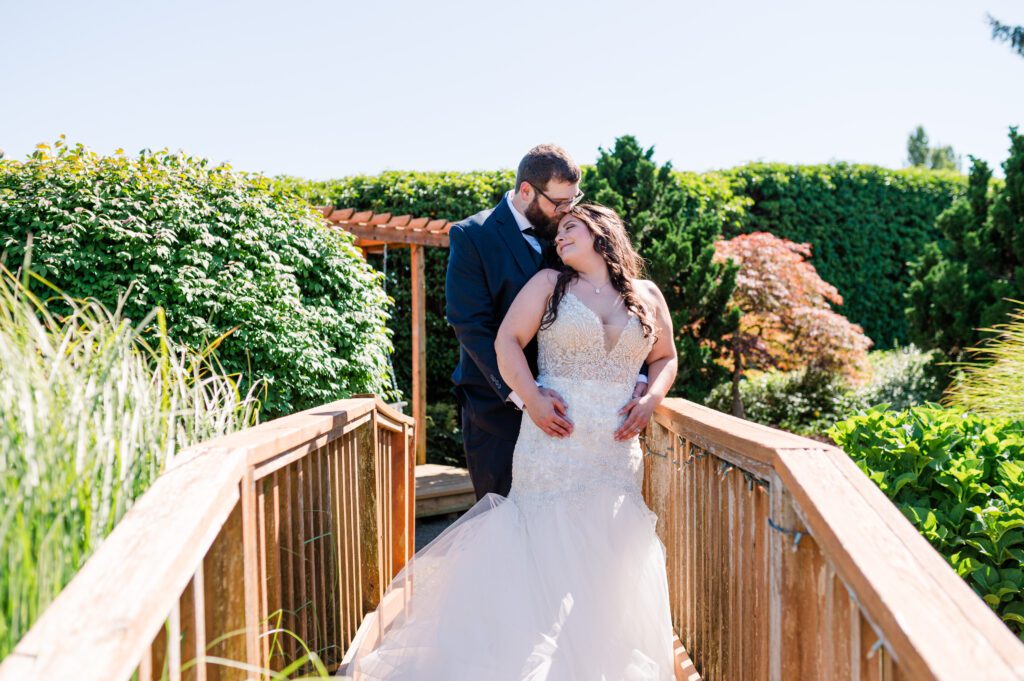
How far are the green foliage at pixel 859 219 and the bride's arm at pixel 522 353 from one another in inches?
396

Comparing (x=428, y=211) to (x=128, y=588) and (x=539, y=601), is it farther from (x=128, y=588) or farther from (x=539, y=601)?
(x=128, y=588)

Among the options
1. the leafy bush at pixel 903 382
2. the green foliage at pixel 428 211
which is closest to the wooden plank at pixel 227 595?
the green foliage at pixel 428 211

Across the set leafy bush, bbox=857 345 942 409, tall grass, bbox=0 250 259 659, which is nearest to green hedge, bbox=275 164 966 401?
leafy bush, bbox=857 345 942 409

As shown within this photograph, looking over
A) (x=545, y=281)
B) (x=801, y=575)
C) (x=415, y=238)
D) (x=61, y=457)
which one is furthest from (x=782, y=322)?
(x=61, y=457)

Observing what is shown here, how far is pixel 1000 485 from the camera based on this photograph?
281cm

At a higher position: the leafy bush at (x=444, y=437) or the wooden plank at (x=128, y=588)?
the wooden plank at (x=128, y=588)

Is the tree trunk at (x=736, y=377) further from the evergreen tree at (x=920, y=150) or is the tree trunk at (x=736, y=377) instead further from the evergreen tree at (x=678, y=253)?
the evergreen tree at (x=920, y=150)

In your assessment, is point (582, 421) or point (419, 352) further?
point (419, 352)

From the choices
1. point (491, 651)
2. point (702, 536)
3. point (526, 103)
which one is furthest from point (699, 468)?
point (526, 103)

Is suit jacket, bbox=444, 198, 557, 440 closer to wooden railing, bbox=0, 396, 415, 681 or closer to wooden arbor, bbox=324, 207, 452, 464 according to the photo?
wooden railing, bbox=0, 396, 415, 681

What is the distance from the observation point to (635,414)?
2.91 m

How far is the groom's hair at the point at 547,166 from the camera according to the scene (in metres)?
3.24

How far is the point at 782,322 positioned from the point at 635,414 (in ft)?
23.5

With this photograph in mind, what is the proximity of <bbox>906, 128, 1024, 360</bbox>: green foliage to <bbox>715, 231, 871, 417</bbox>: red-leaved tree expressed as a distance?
812mm
